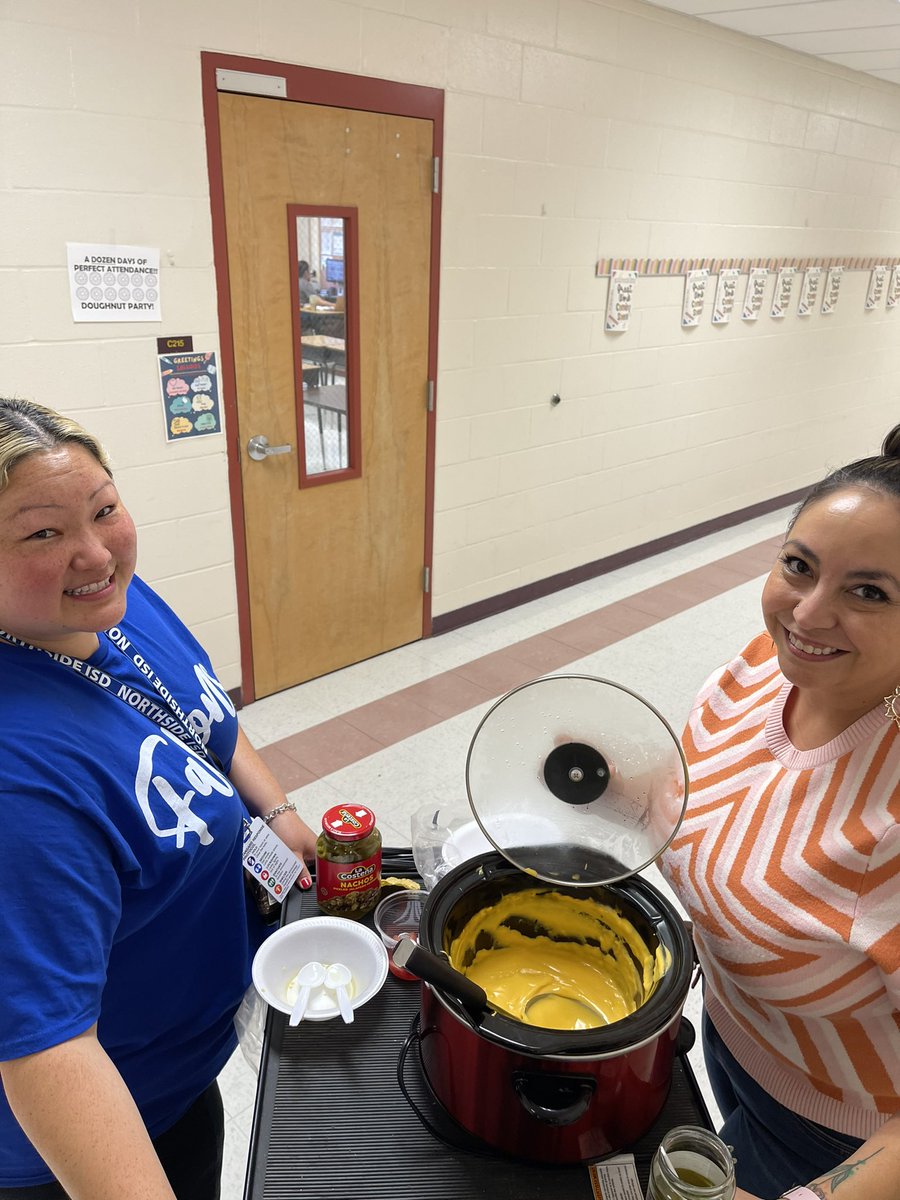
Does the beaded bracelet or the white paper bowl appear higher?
the white paper bowl

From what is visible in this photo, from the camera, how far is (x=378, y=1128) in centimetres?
Answer: 86

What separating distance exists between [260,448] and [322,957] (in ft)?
7.42

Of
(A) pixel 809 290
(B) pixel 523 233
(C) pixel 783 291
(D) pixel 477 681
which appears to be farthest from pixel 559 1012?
(A) pixel 809 290

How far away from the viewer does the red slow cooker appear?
79cm

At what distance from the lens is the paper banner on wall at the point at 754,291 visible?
16.2 feet

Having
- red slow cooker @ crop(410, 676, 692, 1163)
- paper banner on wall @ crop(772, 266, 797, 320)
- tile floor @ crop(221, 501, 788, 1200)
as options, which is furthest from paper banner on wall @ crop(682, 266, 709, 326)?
red slow cooker @ crop(410, 676, 692, 1163)

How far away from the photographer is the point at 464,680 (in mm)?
3570

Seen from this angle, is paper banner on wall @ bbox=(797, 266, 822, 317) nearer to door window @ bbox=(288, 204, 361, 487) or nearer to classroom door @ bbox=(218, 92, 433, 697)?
classroom door @ bbox=(218, 92, 433, 697)

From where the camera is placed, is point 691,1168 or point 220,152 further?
point 220,152

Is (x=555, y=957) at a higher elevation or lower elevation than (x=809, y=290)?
lower

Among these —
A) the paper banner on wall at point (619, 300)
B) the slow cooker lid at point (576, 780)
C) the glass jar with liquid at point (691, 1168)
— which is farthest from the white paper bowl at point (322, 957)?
the paper banner on wall at point (619, 300)

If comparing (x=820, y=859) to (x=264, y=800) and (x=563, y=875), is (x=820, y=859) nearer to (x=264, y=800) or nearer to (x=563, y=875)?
(x=563, y=875)

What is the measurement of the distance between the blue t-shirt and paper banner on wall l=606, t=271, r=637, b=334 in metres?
3.39

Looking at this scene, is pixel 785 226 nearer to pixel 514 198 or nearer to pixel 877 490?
pixel 514 198
